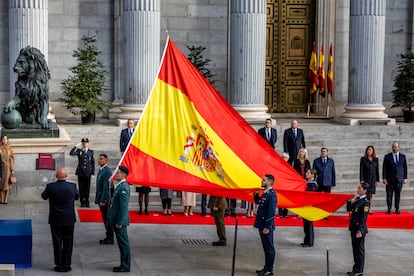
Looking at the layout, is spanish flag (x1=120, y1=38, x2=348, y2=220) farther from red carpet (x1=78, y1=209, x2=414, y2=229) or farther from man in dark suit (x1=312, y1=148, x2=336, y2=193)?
man in dark suit (x1=312, y1=148, x2=336, y2=193)

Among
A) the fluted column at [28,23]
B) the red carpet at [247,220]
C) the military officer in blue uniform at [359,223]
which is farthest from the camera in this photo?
the fluted column at [28,23]

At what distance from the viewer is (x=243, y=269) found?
50.5 ft

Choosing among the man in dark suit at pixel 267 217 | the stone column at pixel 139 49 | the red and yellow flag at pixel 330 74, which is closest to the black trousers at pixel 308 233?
the man in dark suit at pixel 267 217

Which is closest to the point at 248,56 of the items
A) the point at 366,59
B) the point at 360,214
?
the point at 366,59

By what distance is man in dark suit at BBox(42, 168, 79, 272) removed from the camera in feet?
47.5

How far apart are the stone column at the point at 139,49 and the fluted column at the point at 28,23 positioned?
2668 mm

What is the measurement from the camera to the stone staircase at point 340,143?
2336cm

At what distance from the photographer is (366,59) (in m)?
28.6

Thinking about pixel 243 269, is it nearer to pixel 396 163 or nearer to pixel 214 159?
pixel 214 159

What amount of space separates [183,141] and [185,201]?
15.4 ft

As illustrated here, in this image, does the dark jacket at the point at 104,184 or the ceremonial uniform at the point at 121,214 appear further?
the dark jacket at the point at 104,184

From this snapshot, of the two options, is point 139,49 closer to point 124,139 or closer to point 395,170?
point 124,139

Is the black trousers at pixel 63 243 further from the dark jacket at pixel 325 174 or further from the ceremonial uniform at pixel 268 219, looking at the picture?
the dark jacket at pixel 325 174

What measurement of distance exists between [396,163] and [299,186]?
6.13 meters
